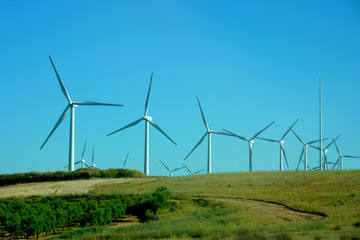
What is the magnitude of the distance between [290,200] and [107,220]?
754 inches

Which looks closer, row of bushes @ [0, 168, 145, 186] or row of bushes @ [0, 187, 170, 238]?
row of bushes @ [0, 187, 170, 238]

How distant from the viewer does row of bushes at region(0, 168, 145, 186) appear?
83.6 metres

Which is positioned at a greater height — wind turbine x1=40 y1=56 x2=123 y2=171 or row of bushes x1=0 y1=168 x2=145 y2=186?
wind turbine x1=40 y1=56 x2=123 y2=171

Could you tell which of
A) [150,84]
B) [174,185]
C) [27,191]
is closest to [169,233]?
[174,185]

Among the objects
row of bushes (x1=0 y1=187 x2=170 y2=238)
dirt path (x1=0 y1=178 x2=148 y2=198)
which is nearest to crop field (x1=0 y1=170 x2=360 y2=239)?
dirt path (x1=0 y1=178 x2=148 y2=198)

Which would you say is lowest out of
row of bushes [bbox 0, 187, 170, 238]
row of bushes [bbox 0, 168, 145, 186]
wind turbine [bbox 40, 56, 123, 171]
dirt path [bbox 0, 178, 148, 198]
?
row of bushes [bbox 0, 187, 170, 238]

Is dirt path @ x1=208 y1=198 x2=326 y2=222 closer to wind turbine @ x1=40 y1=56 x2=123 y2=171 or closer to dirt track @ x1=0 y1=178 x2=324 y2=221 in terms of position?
dirt track @ x1=0 y1=178 x2=324 y2=221

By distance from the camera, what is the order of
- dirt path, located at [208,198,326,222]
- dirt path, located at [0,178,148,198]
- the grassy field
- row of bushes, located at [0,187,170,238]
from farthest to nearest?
dirt path, located at [0,178,148,198] < dirt path, located at [208,198,326,222] < row of bushes, located at [0,187,170,238] < the grassy field

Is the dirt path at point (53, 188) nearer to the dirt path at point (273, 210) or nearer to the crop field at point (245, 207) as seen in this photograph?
the crop field at point (245, 207)

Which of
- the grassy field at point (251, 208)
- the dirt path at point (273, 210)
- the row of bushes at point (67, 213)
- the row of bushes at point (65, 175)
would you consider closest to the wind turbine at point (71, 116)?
the row of bushes at point (65, 175)

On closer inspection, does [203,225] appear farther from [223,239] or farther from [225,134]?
[225,134]

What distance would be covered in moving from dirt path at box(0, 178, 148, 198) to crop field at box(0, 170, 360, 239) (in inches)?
16.9

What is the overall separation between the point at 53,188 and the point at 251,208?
35.7 meters

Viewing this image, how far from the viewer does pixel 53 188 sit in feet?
237
